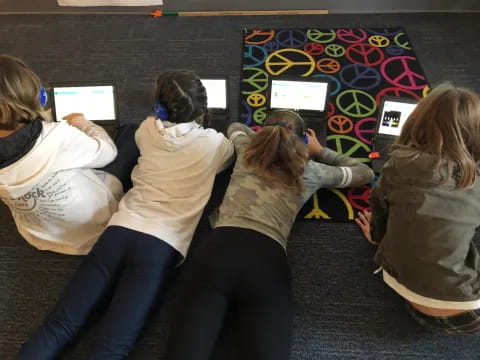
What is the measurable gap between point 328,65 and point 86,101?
133cm

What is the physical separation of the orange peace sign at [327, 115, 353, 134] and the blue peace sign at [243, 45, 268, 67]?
0.62m

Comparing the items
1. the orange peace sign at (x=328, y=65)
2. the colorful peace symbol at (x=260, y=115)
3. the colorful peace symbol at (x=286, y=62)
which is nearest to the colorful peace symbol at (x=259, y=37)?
the colorful peace symbol at (x=286, y=62)

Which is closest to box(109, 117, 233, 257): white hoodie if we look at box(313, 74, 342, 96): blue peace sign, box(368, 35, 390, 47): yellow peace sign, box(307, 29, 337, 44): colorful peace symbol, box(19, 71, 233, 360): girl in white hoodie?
Result: box(19, 71, 233, 360): girl in white hoodie

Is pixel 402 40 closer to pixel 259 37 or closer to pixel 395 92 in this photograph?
pixel 395 92

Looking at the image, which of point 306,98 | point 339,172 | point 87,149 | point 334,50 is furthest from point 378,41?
point 87,149

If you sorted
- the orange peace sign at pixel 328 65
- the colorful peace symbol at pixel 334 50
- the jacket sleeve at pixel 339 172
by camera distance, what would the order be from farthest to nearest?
the colorful peace symbol at pixel 334 50, the orange peace sign at pixel 328 65, the jacket sleeve at pixel 339 172

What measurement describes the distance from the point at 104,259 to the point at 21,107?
0.51 meters

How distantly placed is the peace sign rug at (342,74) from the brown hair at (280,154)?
0.40m

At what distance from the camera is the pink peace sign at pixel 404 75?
6.79 feet

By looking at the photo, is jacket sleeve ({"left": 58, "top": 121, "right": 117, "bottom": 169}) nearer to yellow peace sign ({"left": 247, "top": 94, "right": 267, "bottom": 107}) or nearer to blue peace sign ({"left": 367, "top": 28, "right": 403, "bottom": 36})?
yellow peace sign ({"left": 247, "top": 94, "right": 267, "bottom": 107})

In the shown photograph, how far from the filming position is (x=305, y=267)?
4.68 ft

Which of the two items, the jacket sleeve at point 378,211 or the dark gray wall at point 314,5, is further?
the dark gray wall at point 314,5

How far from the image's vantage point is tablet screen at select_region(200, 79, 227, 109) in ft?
5.71

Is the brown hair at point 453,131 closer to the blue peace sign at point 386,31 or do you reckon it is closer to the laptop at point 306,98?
the laptop at point 306,98
